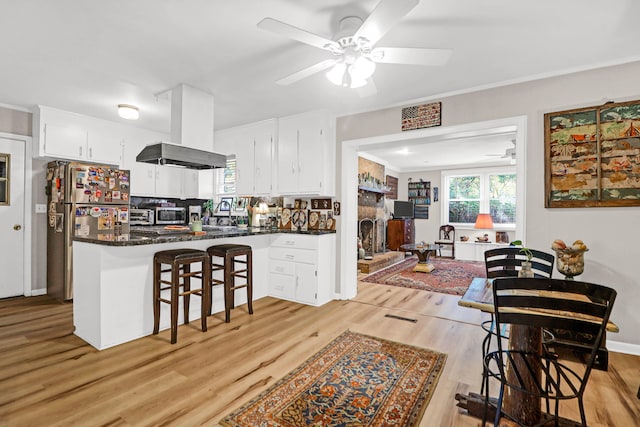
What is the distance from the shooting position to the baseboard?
2.50 m

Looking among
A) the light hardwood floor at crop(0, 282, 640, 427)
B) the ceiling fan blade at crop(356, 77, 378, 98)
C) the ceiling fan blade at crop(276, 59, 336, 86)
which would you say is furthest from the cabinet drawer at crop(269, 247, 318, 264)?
the ceiling fan blade at crop(276, 59, 336, 86)

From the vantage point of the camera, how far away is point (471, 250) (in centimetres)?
732

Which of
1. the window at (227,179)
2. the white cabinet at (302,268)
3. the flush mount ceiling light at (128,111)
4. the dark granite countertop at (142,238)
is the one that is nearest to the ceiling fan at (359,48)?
the dark granite countertop at (142,238)

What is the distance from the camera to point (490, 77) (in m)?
2.90

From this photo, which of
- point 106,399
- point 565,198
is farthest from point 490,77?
point 106,399

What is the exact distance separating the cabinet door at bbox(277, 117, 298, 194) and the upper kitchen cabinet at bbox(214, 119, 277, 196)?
0.17 metres

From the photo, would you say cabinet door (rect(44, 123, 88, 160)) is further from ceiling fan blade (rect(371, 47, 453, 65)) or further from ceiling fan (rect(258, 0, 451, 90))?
ceiling fan blade (rect(371, 47, 453, 65))

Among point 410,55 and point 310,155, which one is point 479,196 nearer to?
point 310,155

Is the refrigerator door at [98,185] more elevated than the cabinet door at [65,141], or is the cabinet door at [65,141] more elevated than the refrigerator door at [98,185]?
the cabinet door at [65,141]

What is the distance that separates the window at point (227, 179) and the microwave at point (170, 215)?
792mm

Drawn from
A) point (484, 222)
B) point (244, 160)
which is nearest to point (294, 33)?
point (244, 160)

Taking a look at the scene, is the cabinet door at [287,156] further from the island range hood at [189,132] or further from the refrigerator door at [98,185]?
the refrigerator door at [98,185]

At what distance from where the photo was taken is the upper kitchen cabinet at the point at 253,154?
444cm

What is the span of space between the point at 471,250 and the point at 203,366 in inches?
266
